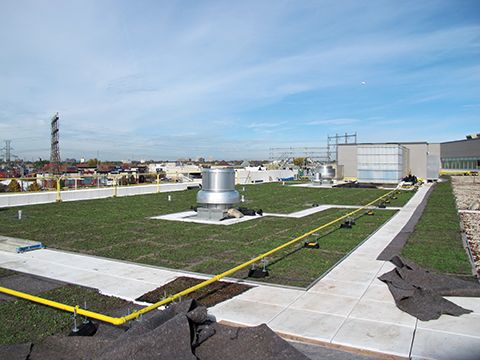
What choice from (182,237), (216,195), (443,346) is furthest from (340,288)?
(216,195)

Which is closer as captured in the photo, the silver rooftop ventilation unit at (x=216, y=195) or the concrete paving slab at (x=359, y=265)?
the concrete paving slab at (x=359, y=265)

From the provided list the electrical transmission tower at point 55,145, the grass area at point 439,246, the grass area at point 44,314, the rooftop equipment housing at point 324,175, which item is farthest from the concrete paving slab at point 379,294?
the electrical transmission tower at point 55,145

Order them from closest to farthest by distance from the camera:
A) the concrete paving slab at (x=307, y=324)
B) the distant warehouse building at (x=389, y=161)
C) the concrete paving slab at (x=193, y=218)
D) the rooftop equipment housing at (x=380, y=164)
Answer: the concrete paving slab at (x=307, y=324), the concrete paving slab at (x=193, y=218), the rooftop equipment housing at (x=380, y=164), the distant warehouse building at (x=389, y=161)

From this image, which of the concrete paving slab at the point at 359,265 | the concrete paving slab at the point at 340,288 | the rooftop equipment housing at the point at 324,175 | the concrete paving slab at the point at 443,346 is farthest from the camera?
the rooftop equipment housing at the point at 324,175

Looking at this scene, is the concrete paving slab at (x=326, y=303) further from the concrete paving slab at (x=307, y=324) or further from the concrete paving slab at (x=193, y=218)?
the concrete paving slab at (x=193, y=218)

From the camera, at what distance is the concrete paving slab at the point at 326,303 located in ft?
20.2

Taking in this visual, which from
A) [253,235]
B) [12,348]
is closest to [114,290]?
[12,348]

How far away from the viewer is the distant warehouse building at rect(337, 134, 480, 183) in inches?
1503

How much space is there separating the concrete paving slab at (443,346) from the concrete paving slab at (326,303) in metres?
1.17

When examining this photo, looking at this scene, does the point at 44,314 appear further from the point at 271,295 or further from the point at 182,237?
the point at 182,237

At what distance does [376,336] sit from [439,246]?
6572 mm

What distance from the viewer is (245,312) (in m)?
6.04

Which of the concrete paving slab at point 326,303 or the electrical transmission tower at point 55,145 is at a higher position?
the electrical transmission tower at point 55,145

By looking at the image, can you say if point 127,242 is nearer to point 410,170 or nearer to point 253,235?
point 253,235
